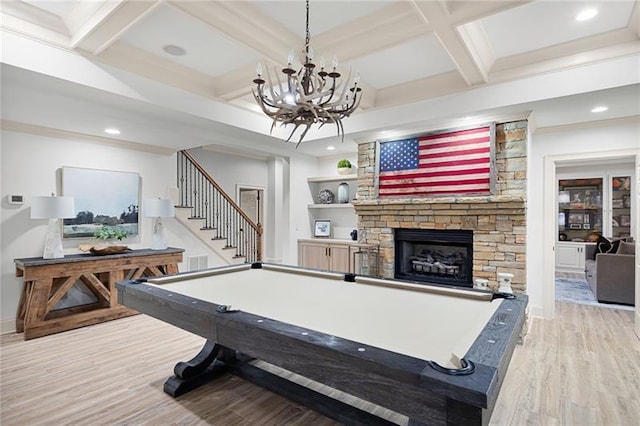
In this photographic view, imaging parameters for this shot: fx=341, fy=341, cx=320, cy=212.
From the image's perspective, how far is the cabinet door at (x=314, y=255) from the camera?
20.1ft

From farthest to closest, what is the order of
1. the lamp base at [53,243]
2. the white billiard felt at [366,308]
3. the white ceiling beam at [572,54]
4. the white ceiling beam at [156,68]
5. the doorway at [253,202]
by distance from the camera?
the doorway at [253,202]
the lamp base at [53,243]
the white ceiling beam at [156,68]
the white ceiling beam at [572,54]
the white billiard felt at [366,308]

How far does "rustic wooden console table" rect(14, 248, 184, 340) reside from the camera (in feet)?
12.6

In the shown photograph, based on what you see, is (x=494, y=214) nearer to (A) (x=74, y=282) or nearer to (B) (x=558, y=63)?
(B) (x=558, y=63)

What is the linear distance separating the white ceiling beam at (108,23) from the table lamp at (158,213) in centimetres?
225

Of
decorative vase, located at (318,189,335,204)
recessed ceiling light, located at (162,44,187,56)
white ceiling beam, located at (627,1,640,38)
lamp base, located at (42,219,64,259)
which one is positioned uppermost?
white ceiling beam, located at (627,1,640,38)

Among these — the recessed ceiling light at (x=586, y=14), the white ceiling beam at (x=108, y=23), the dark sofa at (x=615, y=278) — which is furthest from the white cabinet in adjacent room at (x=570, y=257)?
the white ceiling beam at (x=108, y=23)

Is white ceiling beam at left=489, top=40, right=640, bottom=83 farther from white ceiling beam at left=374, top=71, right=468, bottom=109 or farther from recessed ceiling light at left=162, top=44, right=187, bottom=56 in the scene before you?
recessed ceiling light at left=162, top=44, right=187, bottom=56

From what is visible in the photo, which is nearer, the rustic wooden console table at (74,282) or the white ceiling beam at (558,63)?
the white ceiling beam at (558,63)

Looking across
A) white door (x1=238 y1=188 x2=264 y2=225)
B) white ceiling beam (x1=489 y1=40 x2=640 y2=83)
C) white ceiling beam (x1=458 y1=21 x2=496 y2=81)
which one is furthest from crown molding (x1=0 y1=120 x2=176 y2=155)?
white ceiling beam (x1=489 y1=40 x2=640 y2=83)

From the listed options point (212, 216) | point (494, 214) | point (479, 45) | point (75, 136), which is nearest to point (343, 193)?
point (494, 214)

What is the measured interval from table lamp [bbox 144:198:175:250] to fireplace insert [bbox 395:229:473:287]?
3414mm

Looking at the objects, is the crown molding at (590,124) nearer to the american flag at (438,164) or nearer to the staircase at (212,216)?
the american flag at (438,164)

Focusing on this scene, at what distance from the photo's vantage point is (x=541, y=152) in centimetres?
470

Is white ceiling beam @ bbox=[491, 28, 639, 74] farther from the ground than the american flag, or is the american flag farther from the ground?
white ceiling beam @ bbox=[491, 28, 639, 74]
